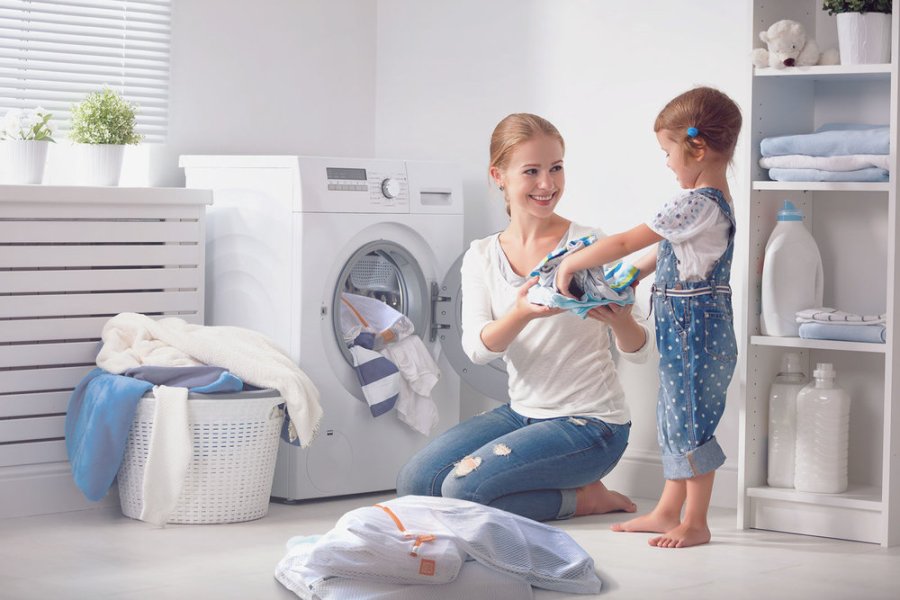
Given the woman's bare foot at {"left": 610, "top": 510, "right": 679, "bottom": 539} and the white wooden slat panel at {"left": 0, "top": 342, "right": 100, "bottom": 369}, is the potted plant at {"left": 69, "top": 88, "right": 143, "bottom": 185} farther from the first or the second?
the woman's bare foot at {"left": 610, "top": 510, "right": 679, "bottom": 539}

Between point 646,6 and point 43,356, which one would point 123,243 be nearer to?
point 43,356

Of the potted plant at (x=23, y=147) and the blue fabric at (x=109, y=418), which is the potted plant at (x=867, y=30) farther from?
→ the potted plant at (x=23, y=147)

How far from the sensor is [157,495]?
312cm

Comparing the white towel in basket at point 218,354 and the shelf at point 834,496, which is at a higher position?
the white towel in basket at point 218,354

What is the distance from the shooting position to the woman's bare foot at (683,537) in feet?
9.52

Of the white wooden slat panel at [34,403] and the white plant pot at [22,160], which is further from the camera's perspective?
the white plant pot at [22,160]

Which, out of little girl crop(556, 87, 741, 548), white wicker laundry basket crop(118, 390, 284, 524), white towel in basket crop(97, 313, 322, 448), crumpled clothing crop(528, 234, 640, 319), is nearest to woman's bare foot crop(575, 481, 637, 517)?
little girl crop(556, 87, 741, 548)

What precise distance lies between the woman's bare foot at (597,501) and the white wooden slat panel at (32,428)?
1.37 meters

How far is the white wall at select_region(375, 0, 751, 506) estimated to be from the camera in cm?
351

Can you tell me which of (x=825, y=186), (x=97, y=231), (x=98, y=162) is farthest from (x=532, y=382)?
(x=98, y=162)

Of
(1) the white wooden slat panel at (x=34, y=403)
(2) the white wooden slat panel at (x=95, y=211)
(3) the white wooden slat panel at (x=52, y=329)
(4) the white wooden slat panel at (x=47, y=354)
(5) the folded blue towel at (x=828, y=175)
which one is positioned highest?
(5) the folded blue towel at (x=828, y=175)

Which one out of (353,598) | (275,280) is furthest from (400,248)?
(353,598)

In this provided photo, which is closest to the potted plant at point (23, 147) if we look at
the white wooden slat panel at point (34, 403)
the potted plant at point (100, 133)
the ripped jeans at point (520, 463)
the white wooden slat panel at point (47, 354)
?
the potted plant at point (100, 133)

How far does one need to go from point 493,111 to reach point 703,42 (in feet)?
2.59
